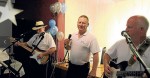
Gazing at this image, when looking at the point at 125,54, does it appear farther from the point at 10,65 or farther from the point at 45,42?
the point at 45,42

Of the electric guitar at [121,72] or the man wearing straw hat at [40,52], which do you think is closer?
the electric guitar at [121,72]

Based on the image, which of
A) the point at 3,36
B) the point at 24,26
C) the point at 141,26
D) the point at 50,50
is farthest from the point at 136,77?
the point at 24,26

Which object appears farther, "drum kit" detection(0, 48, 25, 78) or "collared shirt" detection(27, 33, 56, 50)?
"collared shirt" detection(27, 33, 56, 50)

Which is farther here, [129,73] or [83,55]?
[83,55]

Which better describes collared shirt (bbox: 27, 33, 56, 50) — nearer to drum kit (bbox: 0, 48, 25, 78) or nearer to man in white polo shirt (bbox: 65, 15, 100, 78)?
drum kit (bbox: 0, 48, 25, 78)

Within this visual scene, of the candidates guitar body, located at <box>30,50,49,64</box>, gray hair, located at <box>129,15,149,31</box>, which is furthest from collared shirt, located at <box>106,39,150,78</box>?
guitar body, located at <box>30,50,49,64</box>

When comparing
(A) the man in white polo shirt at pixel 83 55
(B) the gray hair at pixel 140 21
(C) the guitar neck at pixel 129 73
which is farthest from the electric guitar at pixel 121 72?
(A) the man in white polo shirt at pixel 83 55

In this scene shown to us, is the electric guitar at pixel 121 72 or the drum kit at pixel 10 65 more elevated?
the electric guitar at pixel 121 72

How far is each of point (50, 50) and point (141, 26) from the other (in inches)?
108

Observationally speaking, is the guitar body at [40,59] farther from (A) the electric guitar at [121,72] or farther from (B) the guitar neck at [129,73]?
(B) the guitar neck at [129,73]

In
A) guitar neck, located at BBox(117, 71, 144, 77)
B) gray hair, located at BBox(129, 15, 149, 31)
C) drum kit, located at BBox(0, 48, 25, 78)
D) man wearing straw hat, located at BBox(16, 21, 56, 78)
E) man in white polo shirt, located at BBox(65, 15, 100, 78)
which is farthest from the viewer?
man wearing straw hat, located at BBox(16, 21, 56, 78)

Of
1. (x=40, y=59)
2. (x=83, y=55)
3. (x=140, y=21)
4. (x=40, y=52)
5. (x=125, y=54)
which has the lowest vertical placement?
(x=40, y=59)

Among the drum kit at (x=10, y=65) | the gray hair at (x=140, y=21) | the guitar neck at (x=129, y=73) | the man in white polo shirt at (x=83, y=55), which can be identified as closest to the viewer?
the guitar neck at (x=129, y=73)

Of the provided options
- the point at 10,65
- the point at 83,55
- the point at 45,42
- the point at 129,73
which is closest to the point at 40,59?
the point at 45,42
